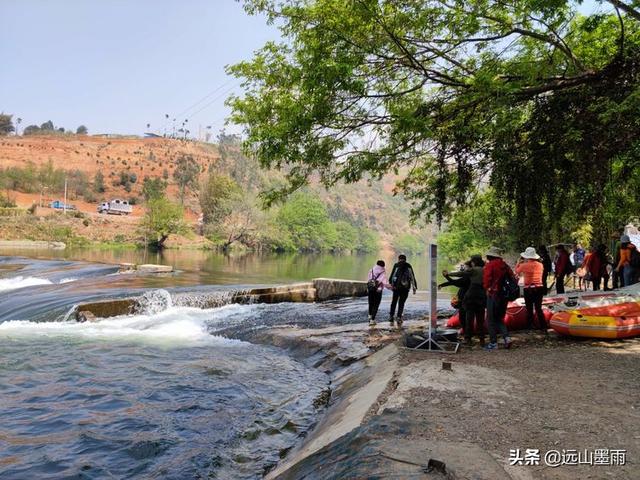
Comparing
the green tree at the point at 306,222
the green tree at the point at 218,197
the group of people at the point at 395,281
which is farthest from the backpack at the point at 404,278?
the green tree at the point at 306,222

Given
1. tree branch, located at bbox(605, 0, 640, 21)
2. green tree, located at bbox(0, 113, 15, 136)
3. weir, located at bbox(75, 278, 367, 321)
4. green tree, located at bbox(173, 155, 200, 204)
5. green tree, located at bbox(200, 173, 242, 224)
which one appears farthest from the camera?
green tree, located at bbox(0, 113, 15, 136)

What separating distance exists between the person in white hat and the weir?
10.5 meters

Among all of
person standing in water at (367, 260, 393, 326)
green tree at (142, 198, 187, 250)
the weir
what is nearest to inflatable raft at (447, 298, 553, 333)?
person standing in water at (367, 260, 393, 326)

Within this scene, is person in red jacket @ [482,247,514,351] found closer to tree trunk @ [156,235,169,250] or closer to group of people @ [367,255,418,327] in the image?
group of people @ [367,255,418,327]

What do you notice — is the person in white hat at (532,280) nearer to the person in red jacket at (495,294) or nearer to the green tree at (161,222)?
the person in red jacket at (495,294)

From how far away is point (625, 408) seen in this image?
5.86 meters

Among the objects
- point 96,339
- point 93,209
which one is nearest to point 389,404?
point 96,339

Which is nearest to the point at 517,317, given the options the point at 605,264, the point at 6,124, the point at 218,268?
the point at 605,264

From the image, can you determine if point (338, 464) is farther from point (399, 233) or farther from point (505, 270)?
point (399, 233)

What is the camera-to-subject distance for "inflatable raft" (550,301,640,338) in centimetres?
991

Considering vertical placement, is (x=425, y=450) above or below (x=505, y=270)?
below

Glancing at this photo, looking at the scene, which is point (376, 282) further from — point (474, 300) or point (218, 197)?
point (218, 197)

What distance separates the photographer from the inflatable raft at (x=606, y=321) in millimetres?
9914

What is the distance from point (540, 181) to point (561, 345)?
12.7ft
